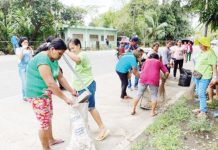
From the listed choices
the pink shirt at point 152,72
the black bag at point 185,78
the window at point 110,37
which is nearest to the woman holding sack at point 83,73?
the pink shirt at point 152,72

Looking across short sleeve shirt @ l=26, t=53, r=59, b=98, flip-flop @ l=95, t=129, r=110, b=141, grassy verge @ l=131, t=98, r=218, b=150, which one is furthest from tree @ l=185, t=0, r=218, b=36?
short sleeve shirt @ l=26, t=53, r=59, b=98

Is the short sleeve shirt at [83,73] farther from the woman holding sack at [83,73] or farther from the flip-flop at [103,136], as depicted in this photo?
the flip-flop at [103,136]

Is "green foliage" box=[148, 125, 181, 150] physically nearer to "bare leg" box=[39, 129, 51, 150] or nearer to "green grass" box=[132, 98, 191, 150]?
"green grass" box=[132, 98, 191, 150]

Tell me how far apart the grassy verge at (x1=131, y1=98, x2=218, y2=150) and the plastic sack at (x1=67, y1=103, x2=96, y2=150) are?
0.78 metres

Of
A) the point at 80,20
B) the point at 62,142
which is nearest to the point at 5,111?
the point at 62,142

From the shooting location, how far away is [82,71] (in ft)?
16.3

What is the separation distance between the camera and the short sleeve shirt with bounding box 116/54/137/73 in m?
7.17

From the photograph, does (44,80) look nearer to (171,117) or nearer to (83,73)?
(83,73)

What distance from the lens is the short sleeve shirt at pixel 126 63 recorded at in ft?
23.5

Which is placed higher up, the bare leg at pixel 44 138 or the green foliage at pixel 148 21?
the green foliage at pixel 148 21

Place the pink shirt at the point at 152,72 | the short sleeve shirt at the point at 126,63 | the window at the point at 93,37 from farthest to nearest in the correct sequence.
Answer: the window at the point at 93,37
the short sleeve shirt at the point at 126,63
the pink shirt at the point at 152,72

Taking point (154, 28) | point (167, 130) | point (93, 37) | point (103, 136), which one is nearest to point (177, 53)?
point (167, 130)

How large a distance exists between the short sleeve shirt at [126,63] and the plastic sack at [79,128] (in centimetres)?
306

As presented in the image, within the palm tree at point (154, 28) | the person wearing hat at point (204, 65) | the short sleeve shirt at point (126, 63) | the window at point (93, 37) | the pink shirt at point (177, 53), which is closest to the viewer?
the person wearing hat at point (204, 65)
